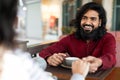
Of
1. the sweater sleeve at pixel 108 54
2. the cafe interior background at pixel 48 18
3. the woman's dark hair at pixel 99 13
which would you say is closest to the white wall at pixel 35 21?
the cafe interior background at pixel 48 18

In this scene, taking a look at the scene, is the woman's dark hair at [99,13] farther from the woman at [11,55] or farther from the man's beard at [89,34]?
the woman at [11,55]

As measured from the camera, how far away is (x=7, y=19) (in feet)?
1.12

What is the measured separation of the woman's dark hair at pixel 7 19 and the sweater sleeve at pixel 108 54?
122 cm

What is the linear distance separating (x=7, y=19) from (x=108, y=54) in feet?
4.49

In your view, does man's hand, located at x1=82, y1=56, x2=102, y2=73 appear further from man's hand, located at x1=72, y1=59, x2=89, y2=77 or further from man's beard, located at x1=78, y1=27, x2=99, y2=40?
man's hand, located at x1=72, y1=59, x2=89, y2=77

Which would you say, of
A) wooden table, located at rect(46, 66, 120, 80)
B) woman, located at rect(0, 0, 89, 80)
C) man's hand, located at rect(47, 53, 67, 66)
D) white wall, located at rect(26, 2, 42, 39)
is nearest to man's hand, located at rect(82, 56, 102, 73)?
wooden table, located at rect(46, 66, 120, 80)

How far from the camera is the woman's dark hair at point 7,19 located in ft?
1.10

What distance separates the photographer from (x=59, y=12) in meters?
7.04

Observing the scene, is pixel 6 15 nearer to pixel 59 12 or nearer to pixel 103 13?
pixel 103 13

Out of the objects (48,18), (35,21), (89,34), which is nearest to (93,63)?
(89,34)

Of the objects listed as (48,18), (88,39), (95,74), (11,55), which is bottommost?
(95,74)

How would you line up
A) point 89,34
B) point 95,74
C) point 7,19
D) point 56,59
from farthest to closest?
1. point 89,34
2. point 56,59
3. point 95,74
4. point 7,19

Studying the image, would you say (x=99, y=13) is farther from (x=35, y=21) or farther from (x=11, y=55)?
(x=35, y=21)

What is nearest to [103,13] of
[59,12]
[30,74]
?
[30,74]
